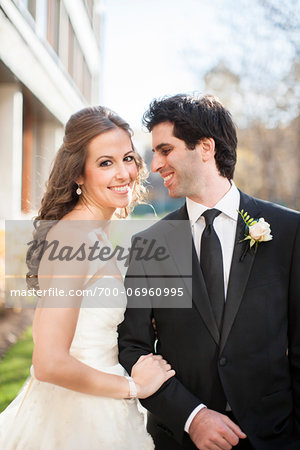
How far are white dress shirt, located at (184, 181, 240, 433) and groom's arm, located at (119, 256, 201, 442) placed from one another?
1.29ft

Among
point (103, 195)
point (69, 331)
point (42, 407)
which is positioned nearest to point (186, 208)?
point (103, 195)

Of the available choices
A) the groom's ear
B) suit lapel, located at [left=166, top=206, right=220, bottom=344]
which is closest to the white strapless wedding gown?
suit lapel, located at [left=166, top=206, right=220, bottom=344]

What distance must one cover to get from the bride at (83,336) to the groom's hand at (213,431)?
26cm

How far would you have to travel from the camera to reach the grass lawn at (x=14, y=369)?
4.52 meters

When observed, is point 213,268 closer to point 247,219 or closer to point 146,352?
point 247,219

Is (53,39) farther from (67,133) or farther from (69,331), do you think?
(69,331)

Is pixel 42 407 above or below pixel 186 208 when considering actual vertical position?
below

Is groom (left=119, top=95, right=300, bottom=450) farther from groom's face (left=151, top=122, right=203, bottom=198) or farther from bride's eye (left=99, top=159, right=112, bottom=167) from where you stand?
bride's eye (left=99, top=159, right=112, bottom=167)

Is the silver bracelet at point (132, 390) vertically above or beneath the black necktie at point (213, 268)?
beneath

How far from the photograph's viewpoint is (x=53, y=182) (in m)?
2.82

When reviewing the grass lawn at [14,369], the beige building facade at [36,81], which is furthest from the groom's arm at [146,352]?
the grass lawn at [14,369]

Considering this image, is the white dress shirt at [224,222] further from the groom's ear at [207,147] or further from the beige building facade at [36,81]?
the beige building facade at [36,81]

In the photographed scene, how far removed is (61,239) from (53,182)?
62cm

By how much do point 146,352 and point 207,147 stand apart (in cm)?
124
